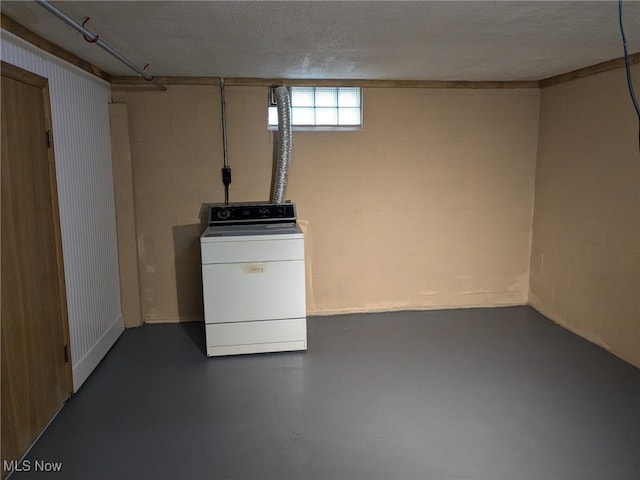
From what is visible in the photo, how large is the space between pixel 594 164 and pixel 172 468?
3.46 metres

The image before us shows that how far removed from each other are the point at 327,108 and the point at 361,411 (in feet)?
8.50

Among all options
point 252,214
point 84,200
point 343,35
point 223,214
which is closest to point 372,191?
point 252,214

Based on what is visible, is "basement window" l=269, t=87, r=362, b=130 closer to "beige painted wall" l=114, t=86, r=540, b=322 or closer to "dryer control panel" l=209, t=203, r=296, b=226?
"beige painted wall" l=114, t=86, r=540, b=322

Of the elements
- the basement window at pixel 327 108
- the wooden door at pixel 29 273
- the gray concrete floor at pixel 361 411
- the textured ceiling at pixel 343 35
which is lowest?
the gray concrete floor at pixel 361 411

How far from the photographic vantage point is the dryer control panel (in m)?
3.96

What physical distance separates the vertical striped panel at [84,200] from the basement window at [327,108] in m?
1.55

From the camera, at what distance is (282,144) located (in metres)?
4.00

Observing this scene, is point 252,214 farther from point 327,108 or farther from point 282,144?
point 327,108

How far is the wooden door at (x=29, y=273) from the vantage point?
221 centimetres

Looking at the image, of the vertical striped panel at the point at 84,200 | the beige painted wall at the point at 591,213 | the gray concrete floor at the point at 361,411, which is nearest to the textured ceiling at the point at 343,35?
the vertical striped panel at the point at 84,200

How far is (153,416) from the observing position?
108 inches

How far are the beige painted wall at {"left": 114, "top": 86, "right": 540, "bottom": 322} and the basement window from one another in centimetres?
10

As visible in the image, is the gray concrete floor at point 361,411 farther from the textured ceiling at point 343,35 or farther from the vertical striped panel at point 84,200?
the textured ceiling at point 343,35

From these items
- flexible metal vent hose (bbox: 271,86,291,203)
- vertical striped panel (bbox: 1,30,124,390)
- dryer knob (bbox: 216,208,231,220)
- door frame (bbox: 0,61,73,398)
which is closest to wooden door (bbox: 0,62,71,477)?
door frame (bbox: 0,61,73,398)
